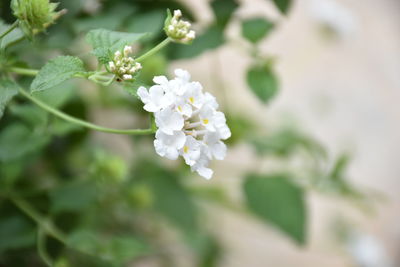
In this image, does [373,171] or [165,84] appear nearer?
[165,84]

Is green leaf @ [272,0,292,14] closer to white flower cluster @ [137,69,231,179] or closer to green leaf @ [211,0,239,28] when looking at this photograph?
green leaf @ [211,0,239,28]

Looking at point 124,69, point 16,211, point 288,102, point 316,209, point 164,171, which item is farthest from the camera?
point 288,102

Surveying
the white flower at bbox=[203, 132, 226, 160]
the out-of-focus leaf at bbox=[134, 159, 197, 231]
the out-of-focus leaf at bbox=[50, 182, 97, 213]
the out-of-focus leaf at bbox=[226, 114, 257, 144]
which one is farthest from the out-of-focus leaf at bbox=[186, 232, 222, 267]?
the white flower at bbox=[203, 132, 226, 160]

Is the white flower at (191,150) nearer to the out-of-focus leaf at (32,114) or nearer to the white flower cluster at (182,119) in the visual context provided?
the white flower cluster at (182,119)

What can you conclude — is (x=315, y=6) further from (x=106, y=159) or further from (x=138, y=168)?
(x=106, y=159)

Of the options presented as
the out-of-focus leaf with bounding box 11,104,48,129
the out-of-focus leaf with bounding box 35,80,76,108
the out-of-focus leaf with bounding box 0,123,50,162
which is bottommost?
the out-of-focus leaf with bounding box 0,123,50,162

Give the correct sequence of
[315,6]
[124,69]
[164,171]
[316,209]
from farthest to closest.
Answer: [315,6], [316,209], [164,171], [124,69]

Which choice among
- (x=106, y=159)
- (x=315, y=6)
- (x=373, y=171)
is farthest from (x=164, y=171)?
(x=315, y=6)
